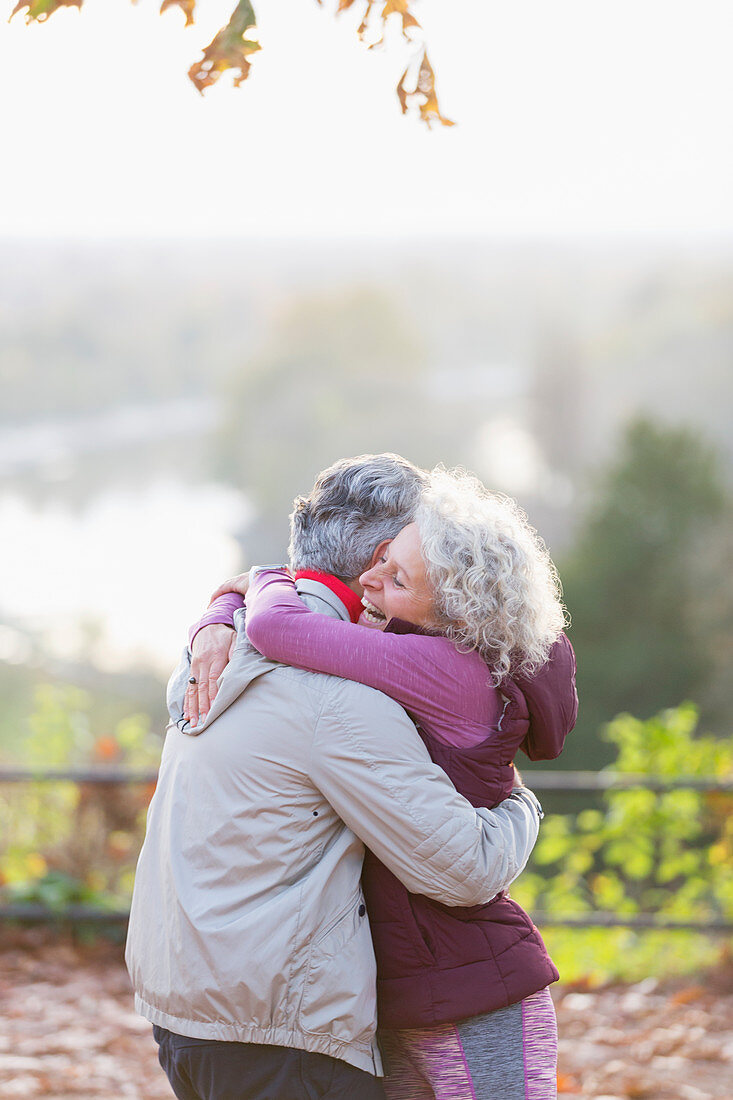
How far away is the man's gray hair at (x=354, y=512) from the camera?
5.39 ft

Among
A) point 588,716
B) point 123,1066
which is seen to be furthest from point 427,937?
point 588,716

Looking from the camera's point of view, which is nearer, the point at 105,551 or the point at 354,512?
the point at 354,512

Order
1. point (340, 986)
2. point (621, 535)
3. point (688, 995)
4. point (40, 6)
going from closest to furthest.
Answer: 1. point (40, 6)
2. point (340, 986)
3. point (688, 995)
4. point (621, 535)

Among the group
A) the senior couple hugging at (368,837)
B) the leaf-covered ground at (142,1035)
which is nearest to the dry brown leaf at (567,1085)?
the leaf-covered ground at (142,1035)

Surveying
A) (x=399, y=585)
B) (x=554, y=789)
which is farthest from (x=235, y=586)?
(x=554, y=789)

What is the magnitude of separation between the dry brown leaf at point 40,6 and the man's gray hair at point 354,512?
0.73m

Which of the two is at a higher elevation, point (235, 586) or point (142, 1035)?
point (235, 586)

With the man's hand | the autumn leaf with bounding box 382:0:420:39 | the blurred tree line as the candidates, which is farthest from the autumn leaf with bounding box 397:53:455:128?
the blurred tree line

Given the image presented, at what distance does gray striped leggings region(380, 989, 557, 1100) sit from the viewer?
1.53m

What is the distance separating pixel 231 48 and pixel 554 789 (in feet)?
11.2

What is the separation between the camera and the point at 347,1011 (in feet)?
4.77

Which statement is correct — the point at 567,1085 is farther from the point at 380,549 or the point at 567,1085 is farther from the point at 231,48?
the point at 231,48

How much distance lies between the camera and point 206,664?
1.61 m

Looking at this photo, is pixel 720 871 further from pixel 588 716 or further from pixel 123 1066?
pixel 588 716
